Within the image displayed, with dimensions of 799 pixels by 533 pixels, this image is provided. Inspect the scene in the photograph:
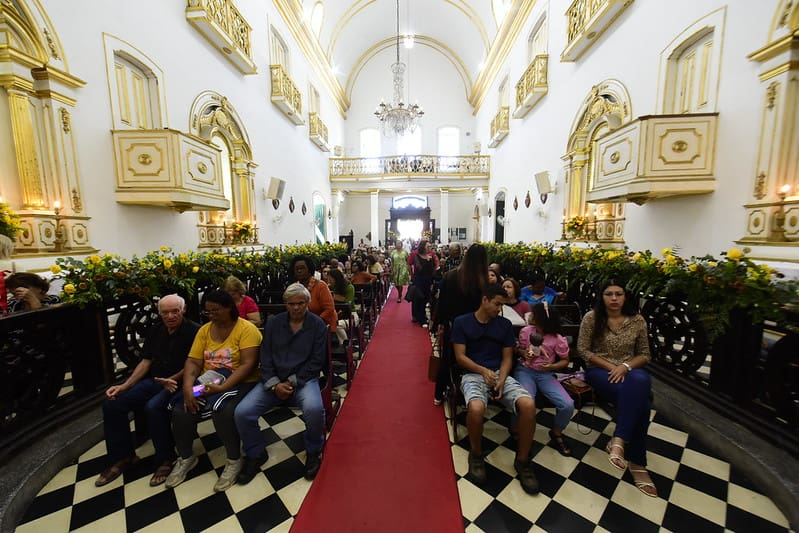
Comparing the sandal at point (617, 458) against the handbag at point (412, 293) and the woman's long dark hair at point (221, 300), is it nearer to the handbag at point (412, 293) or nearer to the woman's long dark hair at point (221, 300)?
the woman's long dark hair at point (221, 300)

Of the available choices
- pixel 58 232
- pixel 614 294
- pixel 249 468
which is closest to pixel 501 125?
pixel 614 294

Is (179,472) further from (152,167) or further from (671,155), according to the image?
(671,155)

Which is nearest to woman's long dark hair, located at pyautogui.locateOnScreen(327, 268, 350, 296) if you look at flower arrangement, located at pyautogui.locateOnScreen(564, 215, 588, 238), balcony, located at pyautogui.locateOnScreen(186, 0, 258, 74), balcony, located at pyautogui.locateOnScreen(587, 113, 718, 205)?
balcony, located at pyautogui.locateOnScreen(587, 113, 718, 205)

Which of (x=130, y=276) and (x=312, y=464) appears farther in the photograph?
(x=130, y=276)

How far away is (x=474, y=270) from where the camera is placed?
3008 millimetres

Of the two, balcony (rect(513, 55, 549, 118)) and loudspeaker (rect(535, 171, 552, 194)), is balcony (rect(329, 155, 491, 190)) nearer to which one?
balcony (rect(513, 55, 549, 118))

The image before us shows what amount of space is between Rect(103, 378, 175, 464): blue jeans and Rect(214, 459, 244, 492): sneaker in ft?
1.57

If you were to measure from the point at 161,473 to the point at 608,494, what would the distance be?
3.18 m

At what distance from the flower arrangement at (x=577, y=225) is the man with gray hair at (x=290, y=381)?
6.77 m

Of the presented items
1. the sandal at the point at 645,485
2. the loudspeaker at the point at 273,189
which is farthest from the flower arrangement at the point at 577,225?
the loudspeaker at the point at 273,189

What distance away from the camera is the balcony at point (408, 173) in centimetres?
1569

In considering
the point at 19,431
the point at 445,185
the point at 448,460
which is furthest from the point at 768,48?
the point at 445,185

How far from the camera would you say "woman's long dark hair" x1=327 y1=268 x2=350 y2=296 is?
14.8ft

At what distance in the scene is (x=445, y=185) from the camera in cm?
1594
